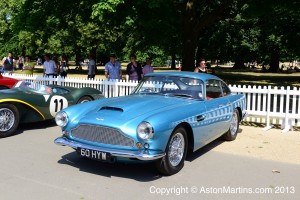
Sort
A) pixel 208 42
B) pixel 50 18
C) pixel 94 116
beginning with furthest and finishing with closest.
→ pixel 208 42 < pixel 50 18 < pixel 94 116

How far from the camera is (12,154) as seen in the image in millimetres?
6176

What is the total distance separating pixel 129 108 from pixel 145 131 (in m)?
0.67

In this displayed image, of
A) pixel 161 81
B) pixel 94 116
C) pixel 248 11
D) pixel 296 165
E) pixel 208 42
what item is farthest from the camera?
pixel 208 42

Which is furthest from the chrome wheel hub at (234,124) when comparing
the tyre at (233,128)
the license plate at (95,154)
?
the license plate at (95,154)

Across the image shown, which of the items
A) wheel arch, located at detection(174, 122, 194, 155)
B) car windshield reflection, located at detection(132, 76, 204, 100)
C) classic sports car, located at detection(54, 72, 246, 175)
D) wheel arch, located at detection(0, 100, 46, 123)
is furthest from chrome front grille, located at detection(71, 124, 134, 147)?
wheel arch, located at detection(0, 100, 46, 123)

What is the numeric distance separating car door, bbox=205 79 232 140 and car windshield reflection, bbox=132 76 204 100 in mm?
242

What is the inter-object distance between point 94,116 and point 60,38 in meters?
35.3

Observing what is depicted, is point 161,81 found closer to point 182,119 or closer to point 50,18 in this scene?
point 182,119

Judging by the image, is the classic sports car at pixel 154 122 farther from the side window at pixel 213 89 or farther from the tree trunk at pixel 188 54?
the tree trunk at pixel 188 54

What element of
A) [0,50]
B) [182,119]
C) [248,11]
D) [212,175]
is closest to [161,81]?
[182,119]

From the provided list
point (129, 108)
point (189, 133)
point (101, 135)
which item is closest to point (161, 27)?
point (189, 133)

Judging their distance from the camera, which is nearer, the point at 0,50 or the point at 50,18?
the point at 50,18

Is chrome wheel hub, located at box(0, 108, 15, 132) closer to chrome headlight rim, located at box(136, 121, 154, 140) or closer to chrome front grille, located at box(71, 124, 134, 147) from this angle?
chrome front grille, located at box(71, 124, 134, 147)

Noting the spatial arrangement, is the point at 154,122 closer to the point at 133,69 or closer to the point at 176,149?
the point at 176,149
